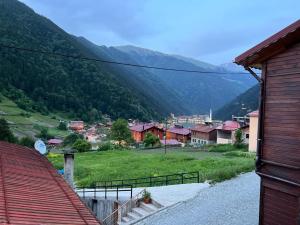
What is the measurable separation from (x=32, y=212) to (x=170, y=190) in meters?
16.4

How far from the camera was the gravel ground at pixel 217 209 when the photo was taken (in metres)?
16.5

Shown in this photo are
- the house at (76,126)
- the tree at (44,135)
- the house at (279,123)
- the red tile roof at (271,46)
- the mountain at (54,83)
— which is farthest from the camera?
the mountain at (54,83)

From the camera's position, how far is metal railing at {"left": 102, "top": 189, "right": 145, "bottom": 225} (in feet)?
64.1

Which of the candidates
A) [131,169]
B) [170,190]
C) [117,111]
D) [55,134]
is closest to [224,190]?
[170,190]

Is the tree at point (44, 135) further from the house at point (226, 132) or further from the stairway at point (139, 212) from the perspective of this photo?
the stairway at point (139, 212)

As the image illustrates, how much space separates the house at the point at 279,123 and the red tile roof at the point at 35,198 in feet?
16.2

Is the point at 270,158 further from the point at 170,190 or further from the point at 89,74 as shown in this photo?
the point at 89,74

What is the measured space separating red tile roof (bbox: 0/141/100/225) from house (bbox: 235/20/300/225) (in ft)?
16.2

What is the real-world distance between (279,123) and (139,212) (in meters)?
9.73

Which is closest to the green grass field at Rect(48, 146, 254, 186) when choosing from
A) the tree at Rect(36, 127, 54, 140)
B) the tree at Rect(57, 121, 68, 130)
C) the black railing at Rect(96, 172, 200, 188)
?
the black railing at Rect(96, 172, 200, 188)

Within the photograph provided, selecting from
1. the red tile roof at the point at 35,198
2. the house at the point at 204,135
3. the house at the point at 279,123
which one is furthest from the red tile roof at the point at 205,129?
the house at the point at 279,123

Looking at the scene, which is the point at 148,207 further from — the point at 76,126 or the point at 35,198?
the point at 76,126

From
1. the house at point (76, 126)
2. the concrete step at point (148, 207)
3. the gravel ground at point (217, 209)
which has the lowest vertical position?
the house at point (76, 126)

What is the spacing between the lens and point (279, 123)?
36.1 feet
